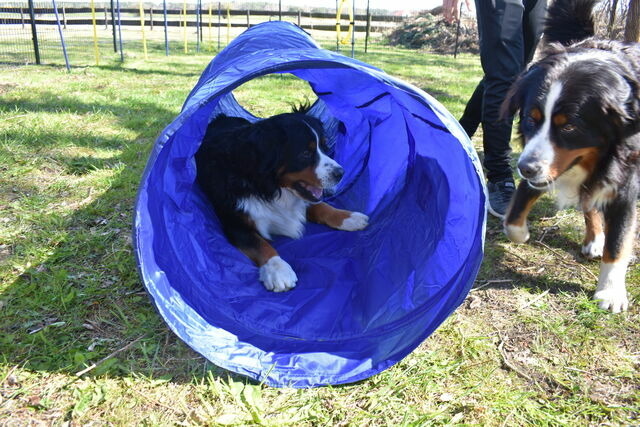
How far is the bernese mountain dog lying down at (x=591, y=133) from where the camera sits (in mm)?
2457

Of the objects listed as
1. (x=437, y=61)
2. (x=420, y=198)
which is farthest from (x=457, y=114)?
(x=437, y=61)

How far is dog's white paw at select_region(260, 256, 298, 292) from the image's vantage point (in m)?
2.94

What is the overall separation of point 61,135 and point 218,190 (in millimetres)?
2912

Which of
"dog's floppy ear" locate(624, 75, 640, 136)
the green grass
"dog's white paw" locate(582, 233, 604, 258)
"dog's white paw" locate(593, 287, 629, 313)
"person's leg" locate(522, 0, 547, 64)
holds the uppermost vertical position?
"person's leg" locate(522, 0, 547, 64)

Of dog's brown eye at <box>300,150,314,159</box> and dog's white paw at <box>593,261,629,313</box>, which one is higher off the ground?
dog's brown eye at <box>300,150,314,159</box>

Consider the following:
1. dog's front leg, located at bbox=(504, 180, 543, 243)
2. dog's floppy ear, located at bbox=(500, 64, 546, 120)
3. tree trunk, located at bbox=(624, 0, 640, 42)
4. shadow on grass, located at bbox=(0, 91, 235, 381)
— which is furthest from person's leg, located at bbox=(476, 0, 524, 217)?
tree trunk, located at bbox=(624, 0, 640, 42)

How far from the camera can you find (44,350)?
2.40 meters

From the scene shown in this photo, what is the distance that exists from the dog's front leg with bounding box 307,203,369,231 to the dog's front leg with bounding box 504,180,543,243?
1022 mm

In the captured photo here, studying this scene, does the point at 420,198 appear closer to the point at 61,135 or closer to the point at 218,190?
the point at 218,190

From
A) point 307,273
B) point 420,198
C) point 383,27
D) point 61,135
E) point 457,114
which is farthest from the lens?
point 383,27

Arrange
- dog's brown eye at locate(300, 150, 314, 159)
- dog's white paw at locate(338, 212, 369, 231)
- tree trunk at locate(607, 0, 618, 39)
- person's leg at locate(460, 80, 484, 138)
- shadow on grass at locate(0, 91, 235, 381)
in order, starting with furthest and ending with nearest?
tree trunk at locate(607, 0, 618, 39)
person's leg at locate(460, 80, 484, 138)
dog's white paw at locate(338, 212, 369, 231)
dog's brown eye at locate(300, 150, 314, 159)
shadow on grass at locate(0, 91, 235, 381)

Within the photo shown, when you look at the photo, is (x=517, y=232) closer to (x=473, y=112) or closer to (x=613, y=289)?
(x=613, y=289)

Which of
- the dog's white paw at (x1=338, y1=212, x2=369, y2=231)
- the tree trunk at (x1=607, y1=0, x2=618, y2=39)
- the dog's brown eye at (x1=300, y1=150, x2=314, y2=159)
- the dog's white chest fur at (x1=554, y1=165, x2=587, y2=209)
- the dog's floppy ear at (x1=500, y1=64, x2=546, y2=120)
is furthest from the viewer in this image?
the tree trunk at (x1=607, y1=0, x2=618, y2=39)

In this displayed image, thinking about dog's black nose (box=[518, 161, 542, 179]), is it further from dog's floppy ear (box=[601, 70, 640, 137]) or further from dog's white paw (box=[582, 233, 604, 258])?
dog's white paw (box=[582, 233, 604, 258])
